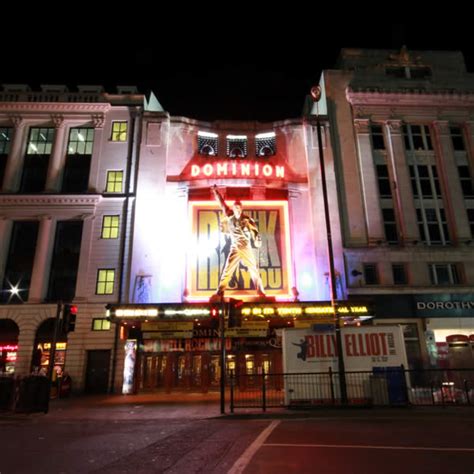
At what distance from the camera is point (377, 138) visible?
1238 inches

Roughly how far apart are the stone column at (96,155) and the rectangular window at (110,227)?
2.37m

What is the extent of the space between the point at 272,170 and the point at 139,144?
408 inches

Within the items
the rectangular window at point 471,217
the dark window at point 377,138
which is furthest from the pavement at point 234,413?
the dark window at point 377,138

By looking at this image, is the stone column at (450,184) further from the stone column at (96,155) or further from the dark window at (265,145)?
the stone column at (96,155)

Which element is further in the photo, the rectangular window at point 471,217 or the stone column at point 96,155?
the rectangular window at point 471,217

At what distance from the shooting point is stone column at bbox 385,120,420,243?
2841 cm

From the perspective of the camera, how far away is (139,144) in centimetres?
2958

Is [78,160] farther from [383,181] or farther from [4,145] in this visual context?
[383,181]

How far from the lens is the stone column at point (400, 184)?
28406 mm

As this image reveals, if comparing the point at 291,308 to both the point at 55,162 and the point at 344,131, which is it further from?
the point at 55,162

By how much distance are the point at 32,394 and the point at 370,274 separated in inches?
847

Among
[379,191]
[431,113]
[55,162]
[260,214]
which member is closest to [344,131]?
[379,191]

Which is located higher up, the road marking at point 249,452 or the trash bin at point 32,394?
the trash bin at point 32,394

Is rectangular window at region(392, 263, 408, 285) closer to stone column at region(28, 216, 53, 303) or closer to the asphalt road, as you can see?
the asphalt road
